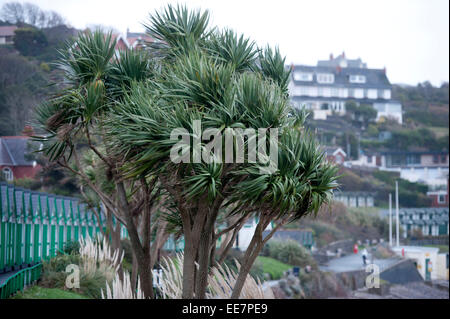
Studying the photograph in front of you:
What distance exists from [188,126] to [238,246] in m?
19.5

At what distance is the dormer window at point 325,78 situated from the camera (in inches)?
2757

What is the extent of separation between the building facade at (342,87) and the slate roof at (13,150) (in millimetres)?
46163

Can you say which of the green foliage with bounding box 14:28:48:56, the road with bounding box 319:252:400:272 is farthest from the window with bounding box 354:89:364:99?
the green foliage with bounding box 14:28:48:56

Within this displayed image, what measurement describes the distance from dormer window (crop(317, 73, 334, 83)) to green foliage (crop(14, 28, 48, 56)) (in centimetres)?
4774

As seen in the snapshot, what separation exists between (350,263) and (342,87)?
3690 cm

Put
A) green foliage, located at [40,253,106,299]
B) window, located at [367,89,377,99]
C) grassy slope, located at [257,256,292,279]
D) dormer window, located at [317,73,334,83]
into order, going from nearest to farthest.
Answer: green foliage, located at [40,253,106,299] → grassy slope, located at [257,256,292,279] → dormer window, located at [317,73,334,83] → window, located at [367,89,377,99]

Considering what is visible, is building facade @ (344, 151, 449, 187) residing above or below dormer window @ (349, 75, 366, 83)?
below

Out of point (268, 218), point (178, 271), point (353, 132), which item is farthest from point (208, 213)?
point (353, 132)

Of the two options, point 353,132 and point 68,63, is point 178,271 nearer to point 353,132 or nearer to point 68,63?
point 68,63

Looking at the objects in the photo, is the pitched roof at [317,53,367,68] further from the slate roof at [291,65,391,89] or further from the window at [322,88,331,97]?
the window at [322,88,331,97]

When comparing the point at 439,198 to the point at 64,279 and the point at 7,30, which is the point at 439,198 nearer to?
the point at 7,30

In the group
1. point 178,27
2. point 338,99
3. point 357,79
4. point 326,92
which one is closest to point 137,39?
point 178,27

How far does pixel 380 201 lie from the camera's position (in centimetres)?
5806

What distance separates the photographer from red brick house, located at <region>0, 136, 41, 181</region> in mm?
23859
